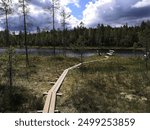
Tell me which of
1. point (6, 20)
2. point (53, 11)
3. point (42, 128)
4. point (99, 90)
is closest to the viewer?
point (42, 128)

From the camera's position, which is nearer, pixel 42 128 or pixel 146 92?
pixel 42 128

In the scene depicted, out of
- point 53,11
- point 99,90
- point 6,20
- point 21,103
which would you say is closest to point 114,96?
point 99,90

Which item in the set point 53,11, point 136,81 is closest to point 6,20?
point 53,11

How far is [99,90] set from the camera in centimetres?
2286

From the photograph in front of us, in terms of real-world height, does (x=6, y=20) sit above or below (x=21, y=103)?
above

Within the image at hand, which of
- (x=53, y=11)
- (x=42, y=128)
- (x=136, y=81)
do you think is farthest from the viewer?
(x=53, y=11)

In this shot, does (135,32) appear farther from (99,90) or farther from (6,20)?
(99,90)

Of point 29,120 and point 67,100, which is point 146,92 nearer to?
point 67,100

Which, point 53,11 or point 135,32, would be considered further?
point 135,32

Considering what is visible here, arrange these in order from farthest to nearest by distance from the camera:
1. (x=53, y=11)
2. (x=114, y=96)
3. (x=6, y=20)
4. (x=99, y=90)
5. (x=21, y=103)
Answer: (x=53, y=11), (x=6, y=20), (x=99, y=90), (x=114, y=96), (x=21, y=103)

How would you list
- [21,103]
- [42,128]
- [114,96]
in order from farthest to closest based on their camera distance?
[114,96] → [21,103] → [42,128]

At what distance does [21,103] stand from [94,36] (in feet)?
452

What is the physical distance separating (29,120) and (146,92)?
11366 mm

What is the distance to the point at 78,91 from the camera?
21828mm
